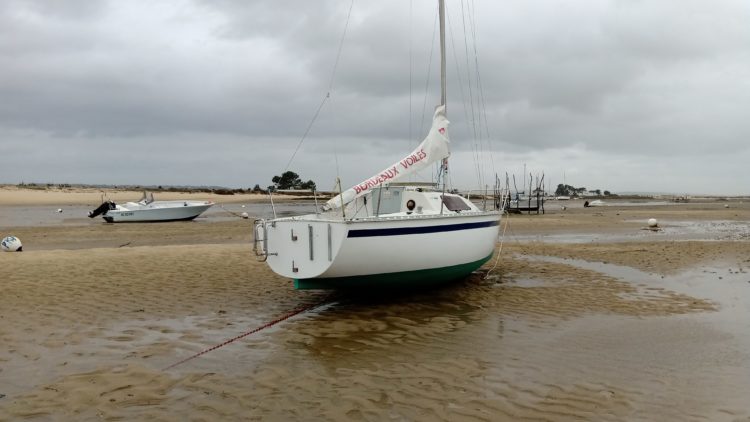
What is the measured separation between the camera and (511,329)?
8320 mm

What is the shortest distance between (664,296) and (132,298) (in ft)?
35.9

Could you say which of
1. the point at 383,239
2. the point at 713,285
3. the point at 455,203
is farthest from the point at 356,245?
the point at 713,285

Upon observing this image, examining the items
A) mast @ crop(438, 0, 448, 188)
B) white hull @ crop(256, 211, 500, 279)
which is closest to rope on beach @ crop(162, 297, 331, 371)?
white hull @ crop(256, 211, 500, 279)

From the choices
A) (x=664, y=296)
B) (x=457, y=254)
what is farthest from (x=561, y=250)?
(x=457, y=254)

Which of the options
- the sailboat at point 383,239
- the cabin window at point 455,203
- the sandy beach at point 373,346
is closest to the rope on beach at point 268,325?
the sandy beach at point 373,346

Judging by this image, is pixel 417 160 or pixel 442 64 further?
pixel 442 64

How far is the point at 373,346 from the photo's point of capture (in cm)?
738

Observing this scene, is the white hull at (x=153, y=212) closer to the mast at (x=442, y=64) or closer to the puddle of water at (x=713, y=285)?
the mast at (x=442, y=64)

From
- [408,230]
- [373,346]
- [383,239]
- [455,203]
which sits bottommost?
[373,346]

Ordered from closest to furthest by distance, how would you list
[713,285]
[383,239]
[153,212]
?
[383,239], [713,285], [153,212]

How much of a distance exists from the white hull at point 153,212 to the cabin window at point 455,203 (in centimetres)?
2684

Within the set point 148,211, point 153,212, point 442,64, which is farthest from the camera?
point 153,212

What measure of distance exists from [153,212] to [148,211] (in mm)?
327

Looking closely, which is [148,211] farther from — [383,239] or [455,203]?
[383,239]
